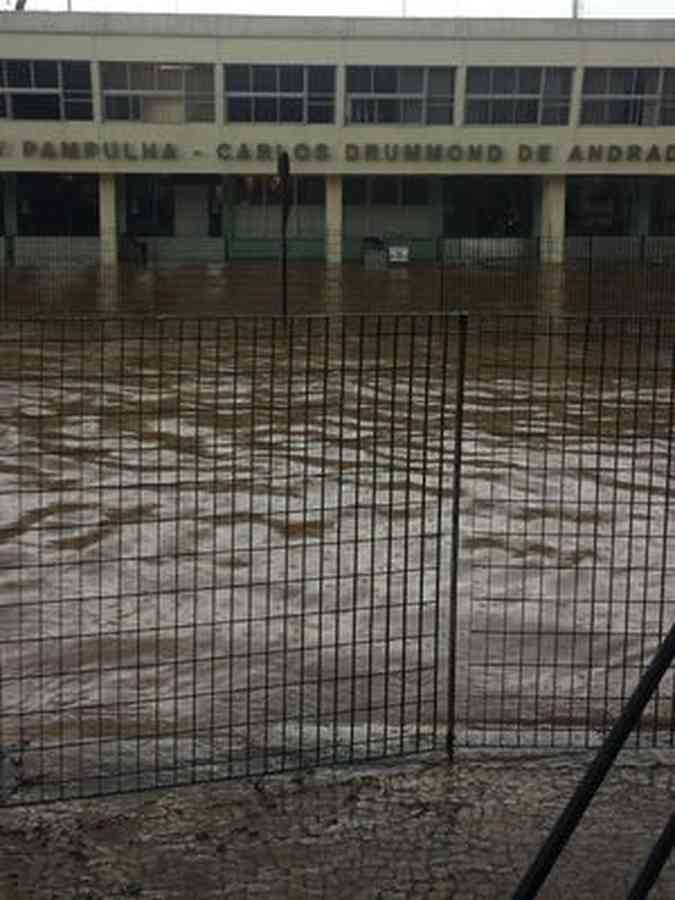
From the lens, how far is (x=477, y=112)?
172 ft

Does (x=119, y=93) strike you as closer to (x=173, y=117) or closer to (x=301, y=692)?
(x=173, y=117)

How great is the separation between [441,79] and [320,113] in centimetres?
505

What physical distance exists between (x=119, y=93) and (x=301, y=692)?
159 ft

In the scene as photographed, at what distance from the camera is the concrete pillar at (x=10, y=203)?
177 ft

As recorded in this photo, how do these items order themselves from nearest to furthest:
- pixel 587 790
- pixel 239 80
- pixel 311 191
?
pixel 587 790, pixel 239 80, pixel 311 191

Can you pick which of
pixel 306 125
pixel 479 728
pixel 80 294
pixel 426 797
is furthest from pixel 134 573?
pixel 306 125

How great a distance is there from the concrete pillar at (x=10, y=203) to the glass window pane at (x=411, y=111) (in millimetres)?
15811

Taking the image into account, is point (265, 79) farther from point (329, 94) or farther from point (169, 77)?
point (169, 77)

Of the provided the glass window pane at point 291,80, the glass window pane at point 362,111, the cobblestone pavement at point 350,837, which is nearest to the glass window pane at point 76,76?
the glass window pane at point 291,80

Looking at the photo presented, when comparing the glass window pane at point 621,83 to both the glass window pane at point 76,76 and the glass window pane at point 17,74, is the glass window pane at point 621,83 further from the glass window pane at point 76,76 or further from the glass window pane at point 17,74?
the glass window pane at point 17,74

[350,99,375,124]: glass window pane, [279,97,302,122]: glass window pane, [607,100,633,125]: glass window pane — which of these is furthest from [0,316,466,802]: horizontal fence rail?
[607,100,633,125]: glass window pane

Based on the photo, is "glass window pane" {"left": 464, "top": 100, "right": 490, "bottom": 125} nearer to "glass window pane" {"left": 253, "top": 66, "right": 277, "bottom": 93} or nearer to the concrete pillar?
"glass window pane" {"left": 253, "top": 66, "right": 277, "bottom": 93}

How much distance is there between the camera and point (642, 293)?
30500 millimetres

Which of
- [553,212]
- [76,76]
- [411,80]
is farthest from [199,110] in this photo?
[553,212]
